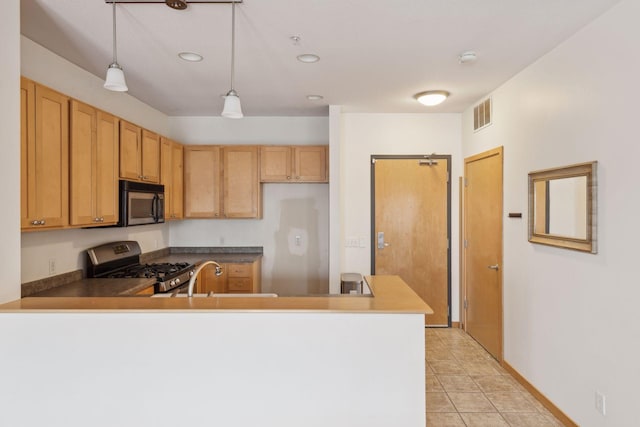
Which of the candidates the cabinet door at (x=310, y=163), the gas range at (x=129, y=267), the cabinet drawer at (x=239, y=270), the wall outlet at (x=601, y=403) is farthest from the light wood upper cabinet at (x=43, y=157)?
the wall outlet at (x=601, y=403)

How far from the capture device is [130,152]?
3.46m

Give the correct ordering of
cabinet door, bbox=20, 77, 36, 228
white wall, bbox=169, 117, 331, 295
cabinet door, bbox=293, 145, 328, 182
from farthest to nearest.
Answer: white wall, bbox=169, 117, 331, 295, cabinet door, bbox=293, 145, 328, 182, cabinet door, bbox=20, 77, 36, 228

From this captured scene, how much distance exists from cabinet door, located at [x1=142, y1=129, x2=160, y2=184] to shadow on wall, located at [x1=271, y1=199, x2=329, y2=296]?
1.62m

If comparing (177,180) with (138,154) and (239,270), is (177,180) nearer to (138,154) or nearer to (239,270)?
(138,154)

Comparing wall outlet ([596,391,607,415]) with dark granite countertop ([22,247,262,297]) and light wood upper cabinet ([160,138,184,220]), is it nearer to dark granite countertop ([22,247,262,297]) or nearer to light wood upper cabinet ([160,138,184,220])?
dark granite countertop ([22,247,262,297])

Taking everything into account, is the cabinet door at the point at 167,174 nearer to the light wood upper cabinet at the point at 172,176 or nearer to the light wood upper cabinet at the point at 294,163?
the light wood upper cabinet at the point at 172,176

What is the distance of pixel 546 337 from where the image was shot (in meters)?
2.91

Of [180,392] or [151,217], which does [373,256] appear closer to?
[151,217]

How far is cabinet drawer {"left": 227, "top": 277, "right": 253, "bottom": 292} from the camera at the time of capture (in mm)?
4363

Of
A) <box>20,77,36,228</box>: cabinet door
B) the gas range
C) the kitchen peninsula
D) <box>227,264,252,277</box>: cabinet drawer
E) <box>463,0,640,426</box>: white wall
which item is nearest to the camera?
the kitchen peninsula

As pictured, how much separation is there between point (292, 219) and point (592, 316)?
3.37 m

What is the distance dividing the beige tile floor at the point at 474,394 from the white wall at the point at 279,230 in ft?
5.91

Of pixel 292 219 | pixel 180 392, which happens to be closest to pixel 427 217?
pixel 292 219

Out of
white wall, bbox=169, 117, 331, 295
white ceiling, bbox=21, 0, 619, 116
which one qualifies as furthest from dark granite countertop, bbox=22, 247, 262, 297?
white ceiling, bbox=21, 0, 619, 116
